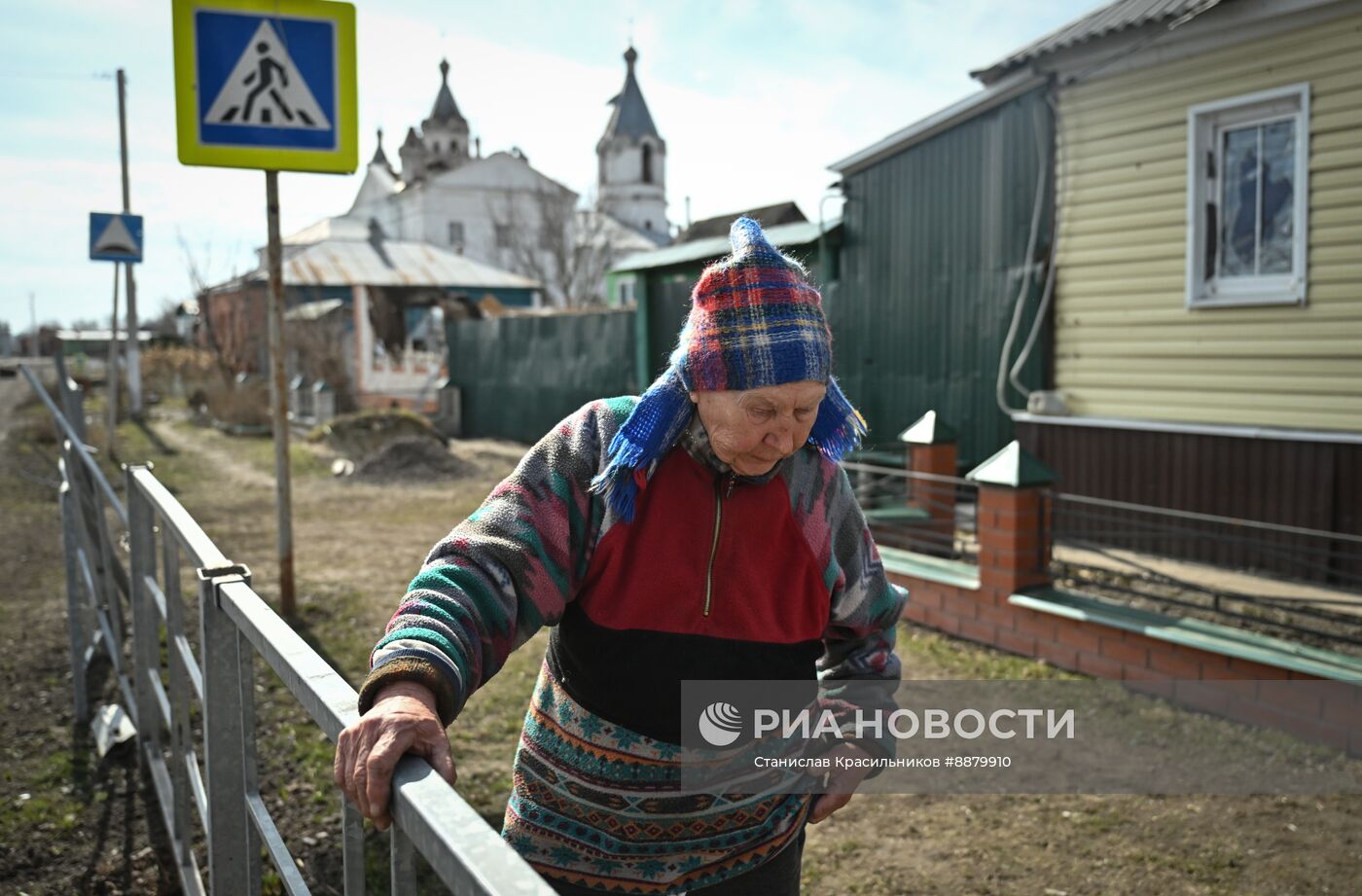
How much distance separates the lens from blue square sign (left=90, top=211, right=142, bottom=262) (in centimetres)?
1082

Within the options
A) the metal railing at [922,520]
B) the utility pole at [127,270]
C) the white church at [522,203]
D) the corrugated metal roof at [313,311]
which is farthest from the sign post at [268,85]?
the white church at [522,203]

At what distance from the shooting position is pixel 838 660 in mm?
2047

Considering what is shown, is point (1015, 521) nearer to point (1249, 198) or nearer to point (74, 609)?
point (1249, 198)

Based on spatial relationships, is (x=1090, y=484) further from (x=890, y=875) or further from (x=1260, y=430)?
(x=890, y=875)

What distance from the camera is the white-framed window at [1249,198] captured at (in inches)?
269

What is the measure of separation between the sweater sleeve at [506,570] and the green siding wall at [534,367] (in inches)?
467

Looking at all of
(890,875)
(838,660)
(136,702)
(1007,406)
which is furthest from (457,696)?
(1007,406)

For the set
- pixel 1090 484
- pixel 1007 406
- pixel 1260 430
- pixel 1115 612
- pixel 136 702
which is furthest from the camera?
pixel 1007 406

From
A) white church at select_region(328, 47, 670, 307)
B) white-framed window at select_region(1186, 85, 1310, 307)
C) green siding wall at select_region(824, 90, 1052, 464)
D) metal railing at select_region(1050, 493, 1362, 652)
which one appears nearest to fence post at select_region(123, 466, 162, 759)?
metal railing at select_region(1050, 493, 1362, 652)

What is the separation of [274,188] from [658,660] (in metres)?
4.25

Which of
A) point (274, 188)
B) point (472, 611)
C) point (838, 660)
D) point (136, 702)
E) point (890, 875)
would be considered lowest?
point (890, 875)

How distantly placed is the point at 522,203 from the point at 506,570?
5185cm

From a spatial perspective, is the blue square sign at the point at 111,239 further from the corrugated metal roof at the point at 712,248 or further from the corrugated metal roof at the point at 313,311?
the corrugated metal roof at the point at 313,311

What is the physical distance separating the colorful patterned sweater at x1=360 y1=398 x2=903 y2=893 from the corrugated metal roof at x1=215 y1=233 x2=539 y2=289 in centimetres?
2868
